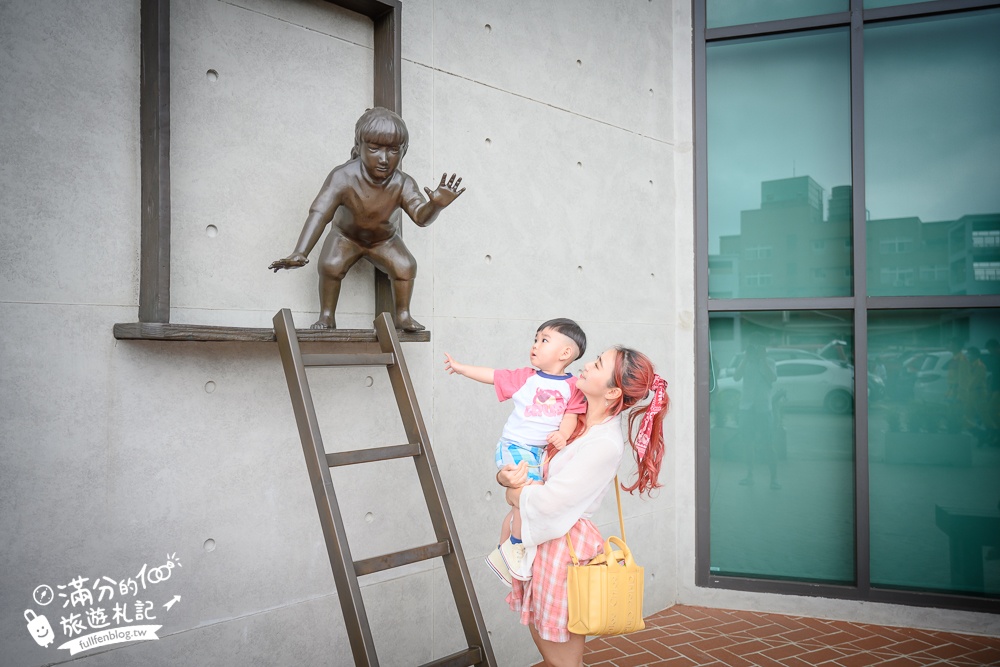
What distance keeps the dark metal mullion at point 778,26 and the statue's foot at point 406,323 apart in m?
2.73

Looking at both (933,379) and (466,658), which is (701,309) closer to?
(933,379)

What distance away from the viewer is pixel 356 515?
10.4 ft

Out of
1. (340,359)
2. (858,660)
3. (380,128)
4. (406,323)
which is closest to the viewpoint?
(340,359)

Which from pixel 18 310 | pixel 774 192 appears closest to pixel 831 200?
pixel 774 192

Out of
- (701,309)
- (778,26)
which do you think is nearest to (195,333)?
(701,309)

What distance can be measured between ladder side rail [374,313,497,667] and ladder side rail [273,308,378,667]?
32 centimetres

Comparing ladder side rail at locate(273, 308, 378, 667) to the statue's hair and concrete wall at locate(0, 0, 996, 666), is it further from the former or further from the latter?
the statue's hair

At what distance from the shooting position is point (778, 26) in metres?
4.41

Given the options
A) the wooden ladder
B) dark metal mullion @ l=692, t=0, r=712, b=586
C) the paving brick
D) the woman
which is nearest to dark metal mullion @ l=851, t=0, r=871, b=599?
the paving brick

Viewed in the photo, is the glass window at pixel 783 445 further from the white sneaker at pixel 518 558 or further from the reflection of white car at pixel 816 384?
the white sneaker at pixel 518 558

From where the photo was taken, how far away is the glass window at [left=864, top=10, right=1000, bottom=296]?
4160mm

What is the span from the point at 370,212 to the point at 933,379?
3.27 metres

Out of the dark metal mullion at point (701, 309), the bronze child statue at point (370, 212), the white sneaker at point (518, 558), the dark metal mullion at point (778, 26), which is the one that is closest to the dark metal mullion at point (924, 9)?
the dark metal mullion at point (778, 26)

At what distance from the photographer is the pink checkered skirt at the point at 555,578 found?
2.45 meters
